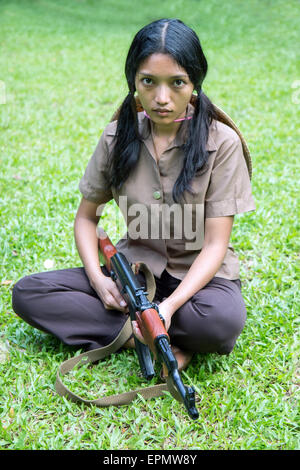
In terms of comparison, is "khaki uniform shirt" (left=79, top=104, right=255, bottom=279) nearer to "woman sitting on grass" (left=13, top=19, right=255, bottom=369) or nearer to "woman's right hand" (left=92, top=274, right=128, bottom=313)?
"woman sitting on grass" (left=13, top=19, right=255, bottom=369)

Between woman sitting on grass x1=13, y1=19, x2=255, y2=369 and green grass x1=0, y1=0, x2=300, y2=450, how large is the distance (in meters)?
0.21

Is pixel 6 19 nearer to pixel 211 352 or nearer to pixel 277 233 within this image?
pixel 277 233

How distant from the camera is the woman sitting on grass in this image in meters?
2.09

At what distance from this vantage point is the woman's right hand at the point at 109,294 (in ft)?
7.70

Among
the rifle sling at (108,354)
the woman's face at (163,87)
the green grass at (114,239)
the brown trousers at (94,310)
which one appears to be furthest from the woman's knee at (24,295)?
the woman's face at (163,87)

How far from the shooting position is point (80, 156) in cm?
491

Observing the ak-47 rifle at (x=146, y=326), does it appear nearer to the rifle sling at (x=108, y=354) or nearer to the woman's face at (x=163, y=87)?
the rifle sling at (x=108, y=354)

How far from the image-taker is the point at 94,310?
243 centimetres

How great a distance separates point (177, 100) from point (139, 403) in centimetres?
125

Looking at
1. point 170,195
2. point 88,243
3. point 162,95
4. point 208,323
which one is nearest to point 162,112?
point 162,95

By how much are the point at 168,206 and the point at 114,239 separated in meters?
1.27

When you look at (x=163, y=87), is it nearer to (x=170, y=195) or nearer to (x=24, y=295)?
(x=170, y=195)

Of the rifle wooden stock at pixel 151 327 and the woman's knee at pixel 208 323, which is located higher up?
the rifle wooden stock at pixel 151 327

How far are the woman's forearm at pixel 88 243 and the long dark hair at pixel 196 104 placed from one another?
0.99 feet
